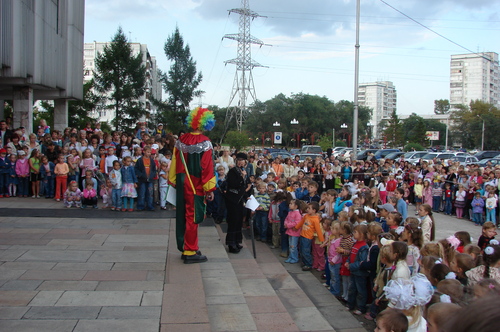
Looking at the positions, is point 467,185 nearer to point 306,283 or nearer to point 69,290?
point 306,283

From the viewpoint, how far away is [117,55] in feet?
114

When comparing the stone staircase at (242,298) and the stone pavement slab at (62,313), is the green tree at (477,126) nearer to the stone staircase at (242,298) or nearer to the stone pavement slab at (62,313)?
the stone staircase at (242,298)

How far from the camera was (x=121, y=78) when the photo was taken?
3525 cm

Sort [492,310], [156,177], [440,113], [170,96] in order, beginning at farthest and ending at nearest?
1. [440,113]
2. [170,96]
3. [156,177]
4. [492,310]

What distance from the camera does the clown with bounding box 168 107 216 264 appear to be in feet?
22.5

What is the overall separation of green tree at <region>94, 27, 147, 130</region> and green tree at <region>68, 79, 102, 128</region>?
56.5 inches

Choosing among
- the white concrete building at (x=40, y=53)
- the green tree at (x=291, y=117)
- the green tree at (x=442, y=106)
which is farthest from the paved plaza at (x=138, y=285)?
the green tree at (x=442, y=106)

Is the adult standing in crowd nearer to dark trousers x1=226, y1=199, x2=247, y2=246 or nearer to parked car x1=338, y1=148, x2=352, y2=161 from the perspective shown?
dark trousers x1=226, y1=199, x2=247, y2=246

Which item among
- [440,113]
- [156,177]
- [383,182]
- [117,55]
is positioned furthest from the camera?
[440,113]

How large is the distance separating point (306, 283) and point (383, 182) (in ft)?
25.7

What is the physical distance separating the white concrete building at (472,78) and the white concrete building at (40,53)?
142365mm

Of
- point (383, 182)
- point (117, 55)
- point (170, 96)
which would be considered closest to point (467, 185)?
point (383, 182)

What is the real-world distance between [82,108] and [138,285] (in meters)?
33.5

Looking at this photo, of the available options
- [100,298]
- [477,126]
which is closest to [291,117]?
[477,126]
